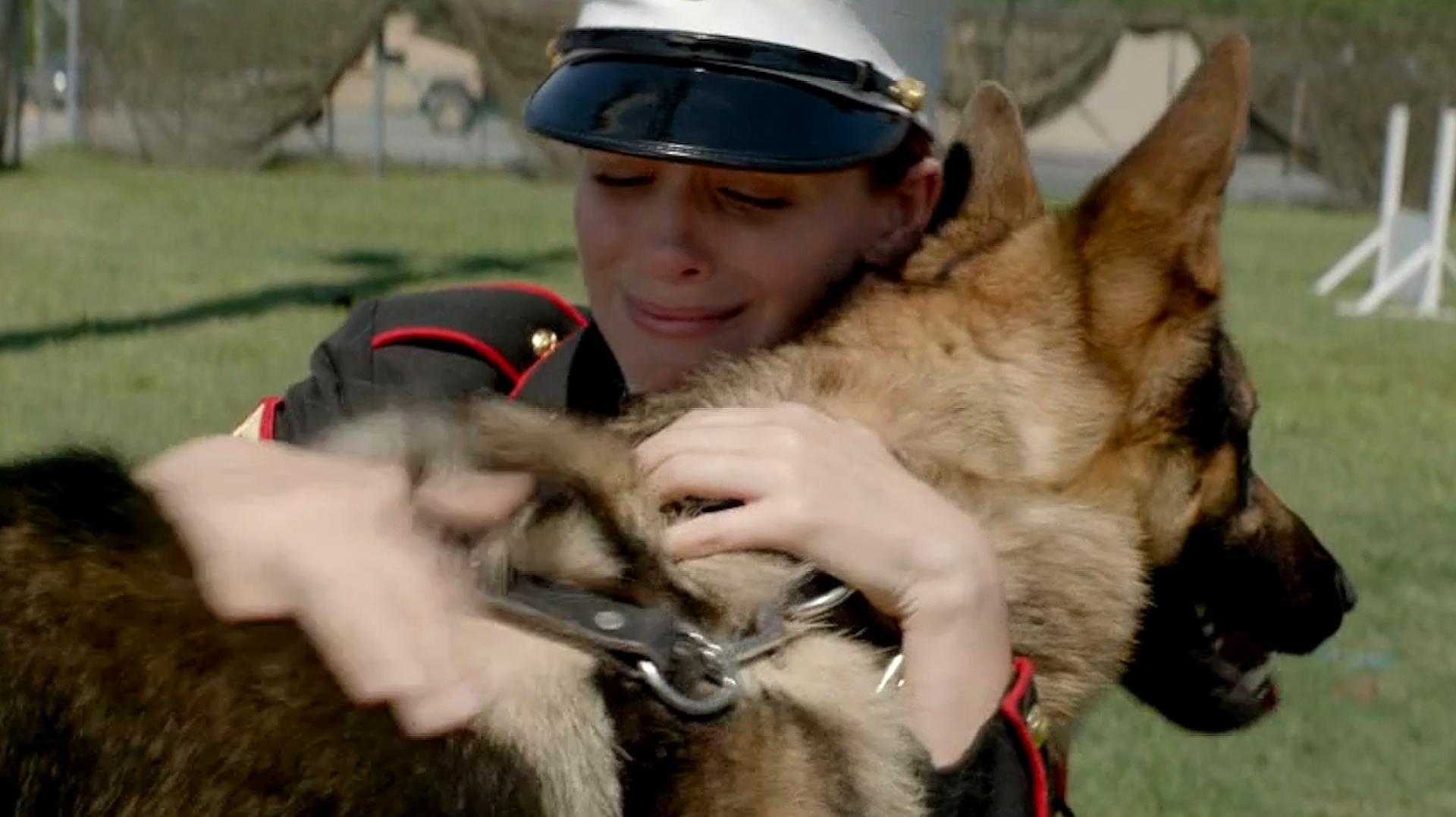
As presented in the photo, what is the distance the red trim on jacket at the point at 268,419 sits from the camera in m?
2.92

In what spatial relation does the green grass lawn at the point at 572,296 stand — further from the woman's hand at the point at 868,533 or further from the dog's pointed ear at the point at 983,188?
the dog's pointed ear at the point at 983,188

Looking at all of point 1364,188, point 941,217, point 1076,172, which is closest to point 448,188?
point 1076,172

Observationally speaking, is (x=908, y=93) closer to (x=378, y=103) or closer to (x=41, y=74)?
(x=378, y=103)

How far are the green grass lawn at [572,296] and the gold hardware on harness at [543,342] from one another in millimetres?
653

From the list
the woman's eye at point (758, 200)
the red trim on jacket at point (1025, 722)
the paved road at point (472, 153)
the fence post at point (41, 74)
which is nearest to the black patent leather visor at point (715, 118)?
the woman's eye at point (758, 200)

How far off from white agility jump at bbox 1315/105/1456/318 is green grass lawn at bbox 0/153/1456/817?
50cm

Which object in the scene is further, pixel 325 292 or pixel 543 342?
pixel 325 292

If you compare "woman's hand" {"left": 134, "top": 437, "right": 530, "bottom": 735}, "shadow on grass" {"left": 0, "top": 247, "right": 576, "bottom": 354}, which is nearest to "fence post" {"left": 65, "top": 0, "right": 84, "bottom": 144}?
"shadow on grass" {"left": 0, "top": 247, "right": 576, "bottom": 354}

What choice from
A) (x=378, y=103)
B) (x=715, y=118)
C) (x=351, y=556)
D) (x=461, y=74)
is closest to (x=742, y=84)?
(x=715, y=118)

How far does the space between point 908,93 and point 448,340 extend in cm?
90

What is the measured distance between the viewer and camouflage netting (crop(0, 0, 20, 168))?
2164 cm

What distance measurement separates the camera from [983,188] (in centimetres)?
263

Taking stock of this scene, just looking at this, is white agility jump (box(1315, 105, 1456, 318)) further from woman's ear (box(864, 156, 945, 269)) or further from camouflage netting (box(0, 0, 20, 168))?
camouflage netting (box(0, 0, 20, 168))

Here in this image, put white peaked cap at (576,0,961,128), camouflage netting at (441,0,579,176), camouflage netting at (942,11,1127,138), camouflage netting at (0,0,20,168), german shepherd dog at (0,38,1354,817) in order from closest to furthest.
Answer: german shepherd dog at (0,38,1354,817), white peaked cap at (576,0,961,128), camouflage netting at (0,0,20,168), camouflage netting at (441,0,579,176), camouflage netting at (942,11,1127,138)
